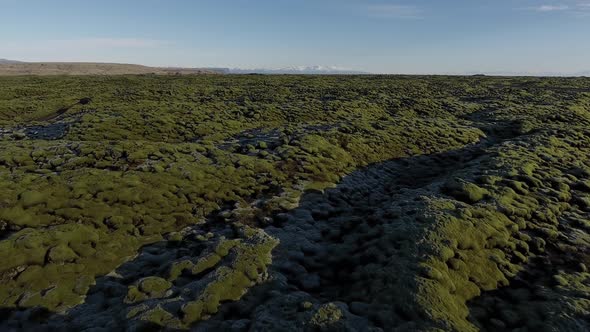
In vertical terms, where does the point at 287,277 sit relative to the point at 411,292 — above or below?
below

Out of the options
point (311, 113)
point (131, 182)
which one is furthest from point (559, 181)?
point (311, 113)

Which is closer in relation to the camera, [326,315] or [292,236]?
[326,315]

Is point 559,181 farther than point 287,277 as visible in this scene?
Yes

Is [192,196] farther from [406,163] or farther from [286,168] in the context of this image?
[406,163]

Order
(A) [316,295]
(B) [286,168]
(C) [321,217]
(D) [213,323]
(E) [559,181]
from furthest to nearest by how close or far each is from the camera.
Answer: (B) [286,168] → (E) [559,181] → (C) [321,217] → (A) [316,295] → (D) [213,323]

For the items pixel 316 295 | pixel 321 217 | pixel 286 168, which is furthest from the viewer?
pixel 286 168

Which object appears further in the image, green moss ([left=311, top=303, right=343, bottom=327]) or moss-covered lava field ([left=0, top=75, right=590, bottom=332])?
moss-covered lava field ([left=0, top=75, right=590, bottom=332])

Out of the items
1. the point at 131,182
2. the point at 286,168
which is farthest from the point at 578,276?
the point at 131,182

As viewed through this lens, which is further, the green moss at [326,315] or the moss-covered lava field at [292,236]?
the moss-covered lava field at [292,236]
